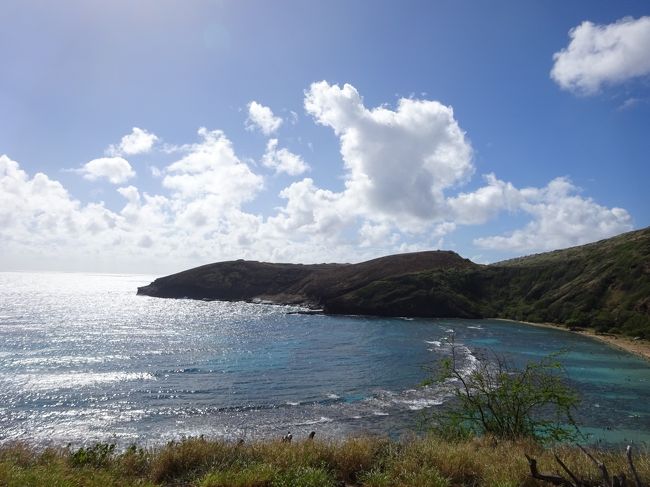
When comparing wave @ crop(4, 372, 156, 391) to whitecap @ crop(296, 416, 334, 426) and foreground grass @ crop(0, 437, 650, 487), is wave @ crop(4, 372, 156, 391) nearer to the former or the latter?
whitecap @ crop(296, 416, 334, 426)

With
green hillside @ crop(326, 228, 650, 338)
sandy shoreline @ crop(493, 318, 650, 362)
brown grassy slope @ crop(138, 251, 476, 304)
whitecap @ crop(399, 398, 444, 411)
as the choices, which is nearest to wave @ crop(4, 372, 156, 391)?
whitecap @ crop(399, 398, 444, 411)

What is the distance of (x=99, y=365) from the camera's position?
5519cm

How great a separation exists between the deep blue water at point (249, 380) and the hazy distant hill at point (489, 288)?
2071cm

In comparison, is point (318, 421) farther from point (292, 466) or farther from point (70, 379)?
point (70, 379)

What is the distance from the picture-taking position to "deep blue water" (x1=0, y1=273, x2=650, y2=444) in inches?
1291

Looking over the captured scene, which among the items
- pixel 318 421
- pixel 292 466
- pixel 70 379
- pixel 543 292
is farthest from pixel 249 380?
pixel 543 292

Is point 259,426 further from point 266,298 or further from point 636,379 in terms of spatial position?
point 266,298

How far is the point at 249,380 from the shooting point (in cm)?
4866

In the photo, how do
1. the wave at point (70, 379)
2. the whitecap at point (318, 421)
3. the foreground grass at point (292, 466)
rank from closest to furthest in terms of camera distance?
the foreground grass at point (292, 466) → the whitecap at point (318, 421) → the wave at point (70, 379)

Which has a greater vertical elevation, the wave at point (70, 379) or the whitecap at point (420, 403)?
the whitecap at point (420, 403)

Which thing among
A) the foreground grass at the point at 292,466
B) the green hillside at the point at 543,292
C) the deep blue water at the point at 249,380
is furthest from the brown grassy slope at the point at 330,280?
the foreground grass at the point at 292,466

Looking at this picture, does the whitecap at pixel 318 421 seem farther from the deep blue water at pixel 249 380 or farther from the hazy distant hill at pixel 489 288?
the hazy distant hill at pixel 489 288

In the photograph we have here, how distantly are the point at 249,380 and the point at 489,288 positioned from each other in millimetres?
121143

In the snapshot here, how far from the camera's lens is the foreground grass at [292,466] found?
1014cm
